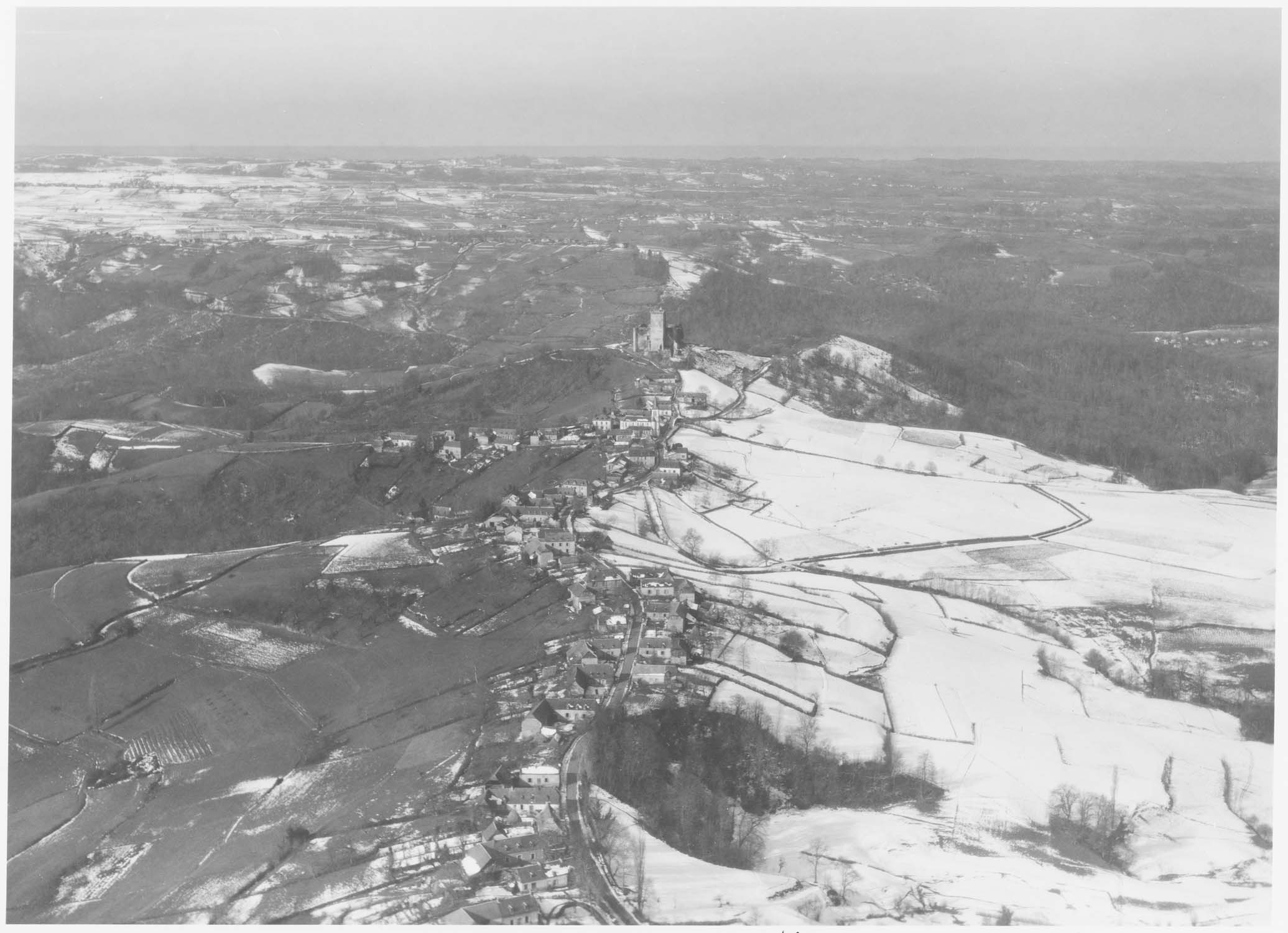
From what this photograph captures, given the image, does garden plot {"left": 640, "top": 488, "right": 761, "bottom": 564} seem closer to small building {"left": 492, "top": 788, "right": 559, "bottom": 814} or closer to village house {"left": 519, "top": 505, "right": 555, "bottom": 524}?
village house {"left": 519, "top": 505, "right": 555, "bottom": 524}

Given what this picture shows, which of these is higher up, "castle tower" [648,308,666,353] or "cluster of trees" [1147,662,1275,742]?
"castle tower" [648,308,666,353]

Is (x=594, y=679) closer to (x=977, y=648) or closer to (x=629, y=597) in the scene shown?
(x=629, y=597)

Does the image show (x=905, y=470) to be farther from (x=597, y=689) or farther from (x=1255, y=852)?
(x=1255, y=852)

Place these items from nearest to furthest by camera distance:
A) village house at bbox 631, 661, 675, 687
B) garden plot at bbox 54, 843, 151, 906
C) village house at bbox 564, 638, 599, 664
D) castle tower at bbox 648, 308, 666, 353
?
garden plot at bbox 54, 843, 151, 906
village house at bbox 631, 661, 675, 687
village house at bbox 564, 638, 599, 664
castle tower at bbox 648, 308, 666, 353

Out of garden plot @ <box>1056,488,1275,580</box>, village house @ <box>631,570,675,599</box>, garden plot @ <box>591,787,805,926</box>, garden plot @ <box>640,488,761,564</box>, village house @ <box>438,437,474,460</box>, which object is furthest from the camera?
village house @ <box>438,437,474,460</box>

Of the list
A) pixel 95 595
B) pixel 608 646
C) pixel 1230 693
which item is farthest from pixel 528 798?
pixel 1230 693

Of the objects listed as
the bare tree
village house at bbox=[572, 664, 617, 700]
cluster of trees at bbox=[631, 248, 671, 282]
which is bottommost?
the bare tree

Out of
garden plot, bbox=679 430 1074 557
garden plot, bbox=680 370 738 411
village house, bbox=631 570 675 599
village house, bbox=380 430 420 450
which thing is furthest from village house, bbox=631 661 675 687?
garden plot, bbox=680 370 738 411
